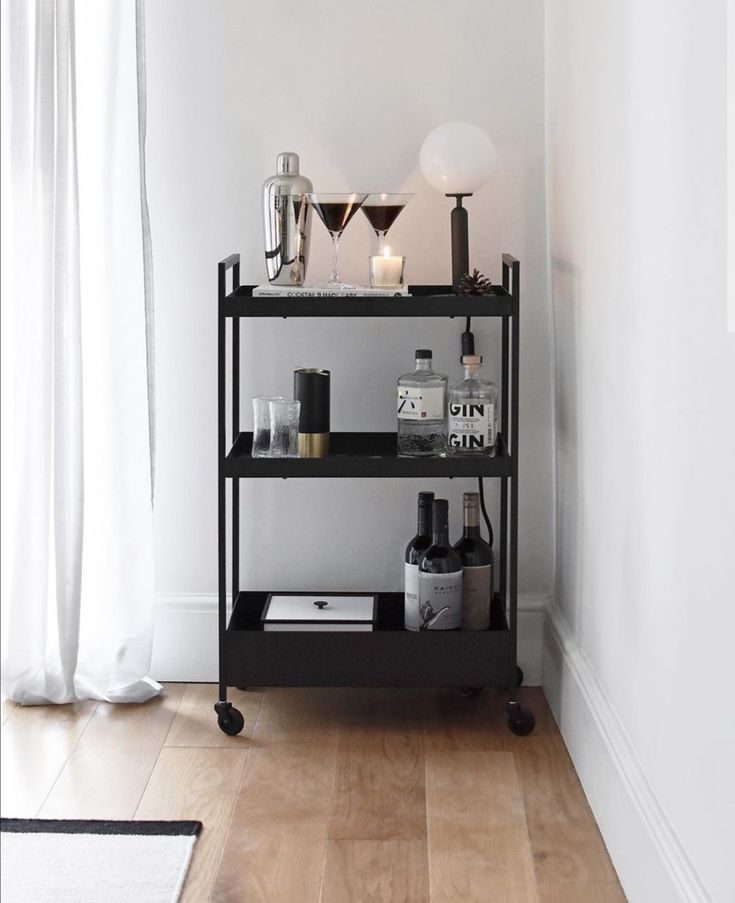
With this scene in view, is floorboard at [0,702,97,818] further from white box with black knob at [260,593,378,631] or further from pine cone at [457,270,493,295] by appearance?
pine cone at [457,270,493,295]

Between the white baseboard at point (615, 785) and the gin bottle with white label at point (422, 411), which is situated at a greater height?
the gin bottle with white label at point (422, 411)

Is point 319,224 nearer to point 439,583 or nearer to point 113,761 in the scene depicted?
point 439,583

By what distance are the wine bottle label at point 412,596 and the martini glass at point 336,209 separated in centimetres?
58

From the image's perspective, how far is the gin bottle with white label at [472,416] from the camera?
2.15 meters

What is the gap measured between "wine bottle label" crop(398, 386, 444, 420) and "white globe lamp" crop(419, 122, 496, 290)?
216mm

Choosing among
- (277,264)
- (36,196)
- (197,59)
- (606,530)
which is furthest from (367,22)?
(606,530)

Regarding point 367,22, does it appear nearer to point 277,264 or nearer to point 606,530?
point 277,264

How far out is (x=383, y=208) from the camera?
2.14 metres

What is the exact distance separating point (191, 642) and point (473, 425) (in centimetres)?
84

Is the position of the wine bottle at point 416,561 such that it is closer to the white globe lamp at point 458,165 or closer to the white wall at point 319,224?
the white wall at point 319,224

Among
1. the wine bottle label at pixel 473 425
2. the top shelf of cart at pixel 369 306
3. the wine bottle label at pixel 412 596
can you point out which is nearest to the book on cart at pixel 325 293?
the top shelf of cart at pixel 369 306

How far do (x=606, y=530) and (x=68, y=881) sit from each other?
3.39 feet

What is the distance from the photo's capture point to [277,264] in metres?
2.20

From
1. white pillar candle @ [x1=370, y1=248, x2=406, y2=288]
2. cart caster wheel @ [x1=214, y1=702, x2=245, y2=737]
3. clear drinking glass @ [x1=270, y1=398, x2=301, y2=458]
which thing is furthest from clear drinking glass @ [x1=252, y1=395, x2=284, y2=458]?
cart caster wheel @ [x1=214, y1=702, x2=245, y2=737]
